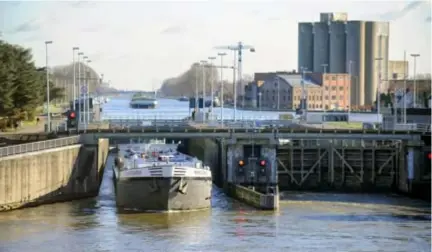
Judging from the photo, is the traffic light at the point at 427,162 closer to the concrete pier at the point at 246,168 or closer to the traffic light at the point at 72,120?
the concrete pier at the point at 246,168

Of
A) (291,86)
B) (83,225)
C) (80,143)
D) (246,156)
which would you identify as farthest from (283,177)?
(291,86)

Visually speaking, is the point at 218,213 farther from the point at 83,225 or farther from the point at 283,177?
the point at 283,177

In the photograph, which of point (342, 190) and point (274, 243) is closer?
point (274, 243)

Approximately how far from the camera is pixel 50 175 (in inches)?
2645

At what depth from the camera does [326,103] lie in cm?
19100

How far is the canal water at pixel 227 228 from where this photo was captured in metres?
50.1

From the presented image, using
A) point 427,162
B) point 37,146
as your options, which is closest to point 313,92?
point 427,162

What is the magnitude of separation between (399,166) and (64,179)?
23.5 m

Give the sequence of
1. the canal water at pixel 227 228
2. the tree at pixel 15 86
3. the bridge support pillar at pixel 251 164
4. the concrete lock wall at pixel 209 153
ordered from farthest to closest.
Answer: the concrete lock wall at pixel 209 153 < the tree at pixel 15 86 < the bridge support pillar at pixel 251 164 < the canal water at pixel 227 228

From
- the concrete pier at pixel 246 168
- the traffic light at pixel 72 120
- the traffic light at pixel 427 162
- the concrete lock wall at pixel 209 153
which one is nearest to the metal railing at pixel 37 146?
the traffic light at pixel 72 120

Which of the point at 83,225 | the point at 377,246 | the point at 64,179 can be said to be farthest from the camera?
the point at 64,179

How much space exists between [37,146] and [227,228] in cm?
1582

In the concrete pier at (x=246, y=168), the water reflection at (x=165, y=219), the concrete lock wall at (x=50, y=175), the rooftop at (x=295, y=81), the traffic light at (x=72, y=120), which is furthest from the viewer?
the rooftop at (x=295, y=81)

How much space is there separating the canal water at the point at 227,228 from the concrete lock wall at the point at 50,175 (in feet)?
3.19
